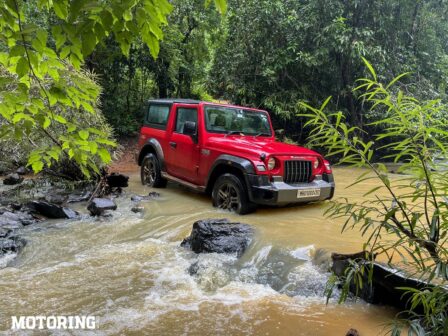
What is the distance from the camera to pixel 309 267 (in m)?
4.00

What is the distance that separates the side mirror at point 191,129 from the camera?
21.4 ft

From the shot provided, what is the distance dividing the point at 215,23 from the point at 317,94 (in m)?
5.68

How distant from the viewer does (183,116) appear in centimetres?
727

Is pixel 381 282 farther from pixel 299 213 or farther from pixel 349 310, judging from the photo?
pixel 299 213

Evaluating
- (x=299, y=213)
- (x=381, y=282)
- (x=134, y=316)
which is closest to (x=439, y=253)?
(x=381, y=282)

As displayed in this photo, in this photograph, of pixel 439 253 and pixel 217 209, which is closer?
pixel 439 253

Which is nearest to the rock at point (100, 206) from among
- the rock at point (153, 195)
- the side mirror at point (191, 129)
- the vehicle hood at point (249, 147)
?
the rock at point (153, 195)

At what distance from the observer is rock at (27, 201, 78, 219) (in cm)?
633

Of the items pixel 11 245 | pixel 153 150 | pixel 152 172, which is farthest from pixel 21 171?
pixel 11 245

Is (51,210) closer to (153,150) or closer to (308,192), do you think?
(153,150)

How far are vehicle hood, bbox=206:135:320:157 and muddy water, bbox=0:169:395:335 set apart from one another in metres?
0.94

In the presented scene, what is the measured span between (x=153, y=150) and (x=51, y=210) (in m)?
2.47

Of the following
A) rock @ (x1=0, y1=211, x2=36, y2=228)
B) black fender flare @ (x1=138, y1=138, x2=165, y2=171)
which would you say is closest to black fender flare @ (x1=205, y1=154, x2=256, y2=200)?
black fender flare @ (x1=138, y1=138, x2=165, y2=171)

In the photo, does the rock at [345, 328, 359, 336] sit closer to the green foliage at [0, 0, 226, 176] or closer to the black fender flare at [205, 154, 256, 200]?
the green foliage at [0, 0, 226, 176]
